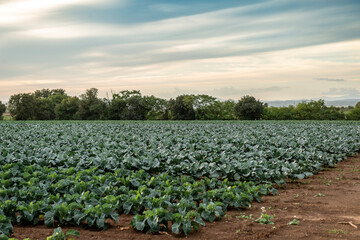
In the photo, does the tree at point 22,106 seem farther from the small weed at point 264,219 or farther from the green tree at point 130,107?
the small weed at point 264,219

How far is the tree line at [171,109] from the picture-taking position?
59.6m

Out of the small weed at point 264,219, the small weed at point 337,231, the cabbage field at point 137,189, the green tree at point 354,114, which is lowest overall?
the small weed at point 337,231

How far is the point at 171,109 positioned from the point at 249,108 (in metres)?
14.2

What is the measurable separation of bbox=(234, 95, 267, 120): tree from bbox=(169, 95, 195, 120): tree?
8.05 metres

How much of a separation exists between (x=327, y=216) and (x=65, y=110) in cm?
7199

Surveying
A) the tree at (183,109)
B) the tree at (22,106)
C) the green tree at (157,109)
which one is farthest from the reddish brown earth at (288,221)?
the tree at (22,106)

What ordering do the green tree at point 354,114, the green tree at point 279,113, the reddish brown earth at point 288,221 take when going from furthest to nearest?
the green tree at point 279,113 → the green tree at point 354,114 → the reddish brown earth at point 288,221

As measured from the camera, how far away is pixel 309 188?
9.58 metres

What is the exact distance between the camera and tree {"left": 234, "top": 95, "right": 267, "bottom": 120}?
198 feet

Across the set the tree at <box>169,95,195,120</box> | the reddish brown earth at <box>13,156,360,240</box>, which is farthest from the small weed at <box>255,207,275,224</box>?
the tree at <box>169,95,195,120</box>

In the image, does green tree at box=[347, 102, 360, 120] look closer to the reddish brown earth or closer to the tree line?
the tree line

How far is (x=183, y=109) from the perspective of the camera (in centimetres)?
6347

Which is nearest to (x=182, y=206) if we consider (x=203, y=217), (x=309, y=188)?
(x=203, y=217)

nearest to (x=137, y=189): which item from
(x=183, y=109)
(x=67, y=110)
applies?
(x=183, y=109)
